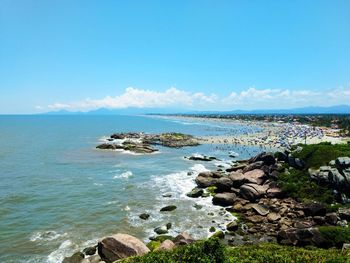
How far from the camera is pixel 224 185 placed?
46062 millimetres

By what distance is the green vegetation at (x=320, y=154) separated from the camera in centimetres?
4843

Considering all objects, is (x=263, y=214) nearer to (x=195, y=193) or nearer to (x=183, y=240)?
(x=195, y=193)

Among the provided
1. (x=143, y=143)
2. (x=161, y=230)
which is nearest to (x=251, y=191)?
(x=161, y=230)

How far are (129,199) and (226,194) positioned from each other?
12811mm

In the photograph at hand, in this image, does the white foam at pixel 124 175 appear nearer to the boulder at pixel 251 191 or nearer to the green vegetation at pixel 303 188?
the boulder at pixel 251 191

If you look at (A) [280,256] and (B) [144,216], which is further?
(B) [144,216]

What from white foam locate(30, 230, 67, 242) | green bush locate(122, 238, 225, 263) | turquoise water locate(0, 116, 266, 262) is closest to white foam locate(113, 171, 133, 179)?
turquoise water locate(0, 116, 266, 262)

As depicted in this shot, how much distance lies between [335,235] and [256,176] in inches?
826

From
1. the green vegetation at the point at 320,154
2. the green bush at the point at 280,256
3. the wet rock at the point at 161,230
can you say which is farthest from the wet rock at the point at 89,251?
the green vegetation at the point at 320,154

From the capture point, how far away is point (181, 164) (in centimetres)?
6944

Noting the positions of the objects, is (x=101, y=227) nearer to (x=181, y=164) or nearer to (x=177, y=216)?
(x=177, y=216)

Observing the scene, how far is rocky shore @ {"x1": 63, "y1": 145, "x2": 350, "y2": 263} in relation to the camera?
2620cm

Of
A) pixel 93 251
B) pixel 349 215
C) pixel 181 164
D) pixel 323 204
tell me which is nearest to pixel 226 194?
pixel 323 204

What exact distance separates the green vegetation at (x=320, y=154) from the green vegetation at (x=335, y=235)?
20.6 meters
